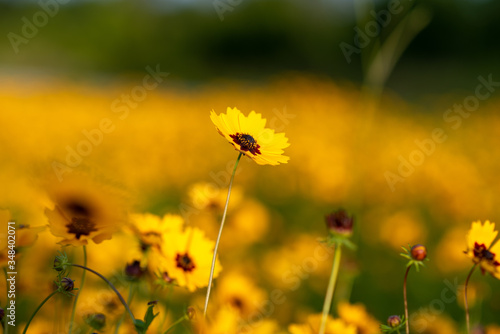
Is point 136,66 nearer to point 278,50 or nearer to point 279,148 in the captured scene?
point 278,50

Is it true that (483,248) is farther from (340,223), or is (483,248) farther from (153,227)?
(153,227)

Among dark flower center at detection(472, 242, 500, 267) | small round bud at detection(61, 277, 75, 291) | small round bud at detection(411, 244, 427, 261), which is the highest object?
dark flower center at detection(472, 242, 500, 267)

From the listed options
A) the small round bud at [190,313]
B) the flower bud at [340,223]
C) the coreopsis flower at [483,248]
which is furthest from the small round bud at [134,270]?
the coreopsis flower at [483,248]

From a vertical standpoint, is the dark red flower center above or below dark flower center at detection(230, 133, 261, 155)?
below

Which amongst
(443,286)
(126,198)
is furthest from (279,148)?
(443,286)

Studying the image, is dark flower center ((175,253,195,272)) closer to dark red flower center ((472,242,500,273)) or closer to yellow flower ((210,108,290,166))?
yellow flower ((210,108,290,166))

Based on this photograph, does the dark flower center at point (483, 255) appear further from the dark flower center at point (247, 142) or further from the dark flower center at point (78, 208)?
the dark flower center at point (78, 208)

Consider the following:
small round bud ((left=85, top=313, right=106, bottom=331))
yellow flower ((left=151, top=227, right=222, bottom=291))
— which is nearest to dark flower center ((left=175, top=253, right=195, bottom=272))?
yellow flower ((left=151, top=227, right=222, bottom=291))
